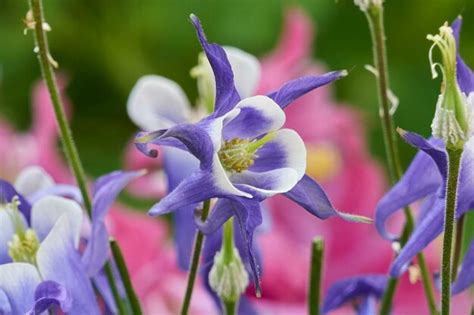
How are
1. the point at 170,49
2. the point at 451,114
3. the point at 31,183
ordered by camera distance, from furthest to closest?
1. the point at 170,49
2. the point at 31,183
3. the point at 451,114

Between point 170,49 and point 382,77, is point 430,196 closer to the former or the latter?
point 382,77

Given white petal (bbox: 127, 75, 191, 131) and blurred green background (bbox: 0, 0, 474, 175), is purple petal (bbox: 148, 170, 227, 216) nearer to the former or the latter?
white petal (bbox: 127, 75, 191, 131)

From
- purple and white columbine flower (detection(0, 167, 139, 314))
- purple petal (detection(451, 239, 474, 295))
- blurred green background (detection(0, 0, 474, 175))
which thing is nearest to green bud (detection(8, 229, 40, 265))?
purple and white columbine flower (detection(0, 167, 139, 314))

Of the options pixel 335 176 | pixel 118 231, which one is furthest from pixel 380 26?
pixel 335 176

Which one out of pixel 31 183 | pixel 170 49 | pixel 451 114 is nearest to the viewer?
pixel 451 114

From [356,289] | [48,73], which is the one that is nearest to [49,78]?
[48,73]

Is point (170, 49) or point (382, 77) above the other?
point (382, 77)
